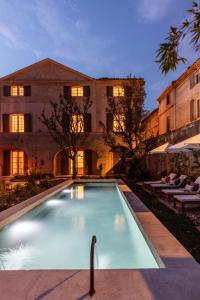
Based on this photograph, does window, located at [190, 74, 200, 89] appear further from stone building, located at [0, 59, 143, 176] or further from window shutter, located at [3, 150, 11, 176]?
window shutter, located at [3, 150, 11, 176]

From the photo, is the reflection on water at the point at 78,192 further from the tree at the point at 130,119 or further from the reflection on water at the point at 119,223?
the tree at the point at 130,119

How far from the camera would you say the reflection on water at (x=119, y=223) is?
24.5 feet

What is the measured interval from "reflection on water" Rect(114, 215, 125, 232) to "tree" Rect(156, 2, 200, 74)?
4779 mm

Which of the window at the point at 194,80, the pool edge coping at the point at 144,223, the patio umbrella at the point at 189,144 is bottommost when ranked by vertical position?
the pool edge coping at the point at 144,223

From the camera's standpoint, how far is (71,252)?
19.5 ft

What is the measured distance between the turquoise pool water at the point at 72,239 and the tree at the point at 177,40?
3.21m

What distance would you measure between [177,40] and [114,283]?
347cm

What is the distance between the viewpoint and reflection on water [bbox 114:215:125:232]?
24.5 ft

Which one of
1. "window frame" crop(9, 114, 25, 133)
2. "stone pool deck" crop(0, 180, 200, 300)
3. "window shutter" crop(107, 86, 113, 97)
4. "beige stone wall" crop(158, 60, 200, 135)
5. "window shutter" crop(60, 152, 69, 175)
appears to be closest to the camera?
"stone pool deck" crop(0, 180, 200, 300)

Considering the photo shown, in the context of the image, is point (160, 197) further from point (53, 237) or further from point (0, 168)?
point (0, 168)

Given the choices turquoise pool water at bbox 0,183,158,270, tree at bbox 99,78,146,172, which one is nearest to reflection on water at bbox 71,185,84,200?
turquoise pool water at bbox 0,183,158,270

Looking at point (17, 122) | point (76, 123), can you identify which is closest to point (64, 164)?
point (76, 123)

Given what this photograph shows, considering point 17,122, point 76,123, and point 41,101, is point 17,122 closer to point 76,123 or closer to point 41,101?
point 41,101

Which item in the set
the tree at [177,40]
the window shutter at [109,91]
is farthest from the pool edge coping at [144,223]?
the window shutter at [109,91]
